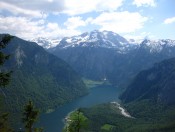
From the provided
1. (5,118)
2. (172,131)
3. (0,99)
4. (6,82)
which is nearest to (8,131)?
(5,118)

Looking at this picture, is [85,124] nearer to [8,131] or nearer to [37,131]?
[37,131]

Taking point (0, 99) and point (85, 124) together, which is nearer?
point (0, 99)

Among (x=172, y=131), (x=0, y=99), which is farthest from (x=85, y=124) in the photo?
(x=172, y=131)

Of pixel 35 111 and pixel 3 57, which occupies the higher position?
pixel 3 57

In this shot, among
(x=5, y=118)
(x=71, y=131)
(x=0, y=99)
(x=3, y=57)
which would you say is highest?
(x=3, y=57)

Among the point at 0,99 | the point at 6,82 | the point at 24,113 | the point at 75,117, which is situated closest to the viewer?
the point at 6,82

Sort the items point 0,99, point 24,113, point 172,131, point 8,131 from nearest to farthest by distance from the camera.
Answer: point 0,99 < point 8,131 < point 24,113 < point 172,131

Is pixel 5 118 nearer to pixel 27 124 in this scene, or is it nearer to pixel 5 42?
pixel 27 124

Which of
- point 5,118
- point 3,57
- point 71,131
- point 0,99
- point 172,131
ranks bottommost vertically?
point 172,131

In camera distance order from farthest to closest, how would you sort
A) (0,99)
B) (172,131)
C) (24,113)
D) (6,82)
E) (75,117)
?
(172,131)
(75,117)
(24,113)
(0,99)
(6,82)
